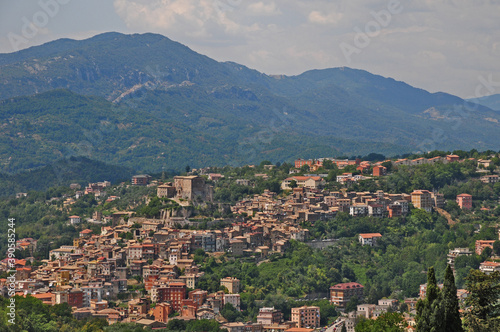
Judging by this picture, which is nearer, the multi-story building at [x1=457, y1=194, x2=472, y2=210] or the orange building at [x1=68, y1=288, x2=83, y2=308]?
the orange building at [x1=68, y1=288, x2=83, y2=308]

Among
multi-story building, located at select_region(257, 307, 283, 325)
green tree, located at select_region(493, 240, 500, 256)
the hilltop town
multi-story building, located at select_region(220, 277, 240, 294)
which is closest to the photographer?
multi-story building, located at select_region(257, 307, 283, 325)

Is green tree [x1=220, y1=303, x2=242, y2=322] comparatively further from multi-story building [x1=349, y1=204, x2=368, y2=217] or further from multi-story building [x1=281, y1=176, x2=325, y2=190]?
multi-story building [x1=281, y1=176, x2=325, y2=190]

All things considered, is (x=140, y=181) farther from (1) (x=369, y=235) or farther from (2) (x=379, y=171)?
(1) (x=369, y=235)

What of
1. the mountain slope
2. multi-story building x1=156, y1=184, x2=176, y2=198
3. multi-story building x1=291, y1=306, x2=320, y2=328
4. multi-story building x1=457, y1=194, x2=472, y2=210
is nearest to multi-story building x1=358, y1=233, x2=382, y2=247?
multi-story building x1=457, y1=194, x2=472, y2=210

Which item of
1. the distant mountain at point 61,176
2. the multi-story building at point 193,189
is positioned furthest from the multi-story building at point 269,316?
the distant mountain at point 61,176

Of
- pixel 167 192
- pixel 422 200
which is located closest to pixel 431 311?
pixel 422 200

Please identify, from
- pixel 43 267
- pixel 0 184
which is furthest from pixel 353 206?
pixel 0 184
